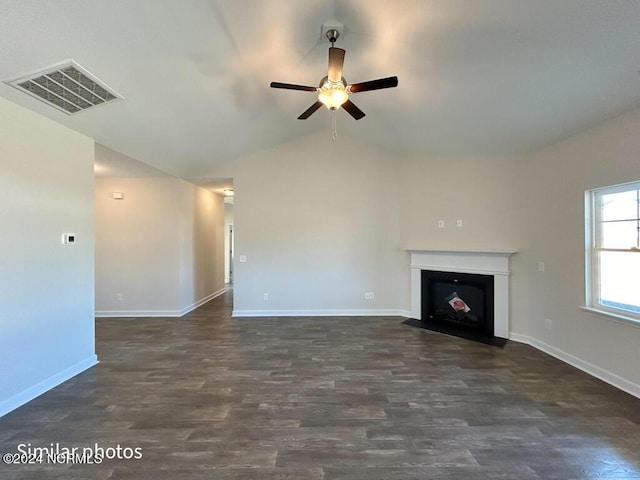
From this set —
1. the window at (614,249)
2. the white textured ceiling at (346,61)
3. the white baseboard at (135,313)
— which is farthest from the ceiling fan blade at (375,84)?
the white baseboard at (135,313)

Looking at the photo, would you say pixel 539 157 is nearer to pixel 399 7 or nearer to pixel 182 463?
pixel 399 7

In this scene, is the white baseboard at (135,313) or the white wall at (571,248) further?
the white baseboard at (135,313)

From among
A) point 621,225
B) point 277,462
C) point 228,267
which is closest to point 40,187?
point 277,462

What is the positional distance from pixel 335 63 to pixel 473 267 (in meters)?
3.77

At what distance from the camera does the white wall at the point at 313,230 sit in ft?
19.1

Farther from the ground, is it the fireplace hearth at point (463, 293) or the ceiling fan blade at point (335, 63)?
the ceiling fan blade at point (335, 63)

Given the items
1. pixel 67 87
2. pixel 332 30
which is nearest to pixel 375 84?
pixel 332 30

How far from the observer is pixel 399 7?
2602 millimetres

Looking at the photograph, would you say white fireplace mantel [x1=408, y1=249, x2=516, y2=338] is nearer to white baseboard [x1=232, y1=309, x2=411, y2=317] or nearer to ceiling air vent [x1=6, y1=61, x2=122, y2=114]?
white baseboard [x1=232, y1=309, x2=411, y2=317]

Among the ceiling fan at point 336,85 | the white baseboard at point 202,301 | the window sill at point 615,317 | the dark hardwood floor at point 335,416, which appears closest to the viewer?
the dark hardwood floor at point 335,416

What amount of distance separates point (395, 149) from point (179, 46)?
3.91 m

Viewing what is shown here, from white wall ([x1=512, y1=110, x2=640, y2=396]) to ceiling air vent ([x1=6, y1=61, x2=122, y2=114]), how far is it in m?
4.91

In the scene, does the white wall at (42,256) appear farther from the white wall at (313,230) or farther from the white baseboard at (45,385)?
the white wall at (313,230)

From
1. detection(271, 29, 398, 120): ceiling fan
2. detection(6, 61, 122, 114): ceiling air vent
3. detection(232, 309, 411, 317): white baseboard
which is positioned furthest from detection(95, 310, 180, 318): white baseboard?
detection(271, 29, 398, 120): ceiling fan
